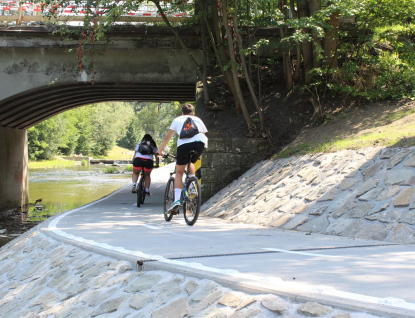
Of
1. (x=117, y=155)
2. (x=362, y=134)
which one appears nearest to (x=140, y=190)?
(x=362, y=134)

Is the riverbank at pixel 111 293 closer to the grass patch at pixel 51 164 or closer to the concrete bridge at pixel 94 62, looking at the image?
the concrete bridge at pixel 94 62

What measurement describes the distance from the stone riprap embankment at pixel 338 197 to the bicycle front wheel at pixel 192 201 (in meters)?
1.15

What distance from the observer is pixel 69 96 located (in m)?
20.0

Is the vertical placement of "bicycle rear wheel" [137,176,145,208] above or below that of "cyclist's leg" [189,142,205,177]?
below

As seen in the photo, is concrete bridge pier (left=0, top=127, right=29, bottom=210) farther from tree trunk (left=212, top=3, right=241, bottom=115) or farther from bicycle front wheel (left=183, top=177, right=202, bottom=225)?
bicycle front wheel (left=183, top=177, right=202, bottom=225)

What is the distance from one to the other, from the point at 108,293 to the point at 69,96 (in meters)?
16.4

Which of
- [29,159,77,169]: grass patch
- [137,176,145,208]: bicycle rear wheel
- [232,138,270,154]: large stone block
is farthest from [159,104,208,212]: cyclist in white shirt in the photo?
[29,159,77,169]: grass patch

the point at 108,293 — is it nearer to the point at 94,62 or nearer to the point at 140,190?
the point at 140,190

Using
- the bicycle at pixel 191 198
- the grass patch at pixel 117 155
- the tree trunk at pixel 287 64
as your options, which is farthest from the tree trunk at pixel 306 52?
the grass patch at pixel 117 155

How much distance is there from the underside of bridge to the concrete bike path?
9126mm

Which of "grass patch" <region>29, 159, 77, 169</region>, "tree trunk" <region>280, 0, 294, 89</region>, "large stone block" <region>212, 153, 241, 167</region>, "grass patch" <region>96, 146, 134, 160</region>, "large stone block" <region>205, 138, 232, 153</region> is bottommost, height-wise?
"grass patch" <region>96, 146, 134, 160</region>

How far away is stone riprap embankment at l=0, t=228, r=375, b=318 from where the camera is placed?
348cm

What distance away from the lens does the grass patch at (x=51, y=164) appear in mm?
58537

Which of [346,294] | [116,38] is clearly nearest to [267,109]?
[116,38]
